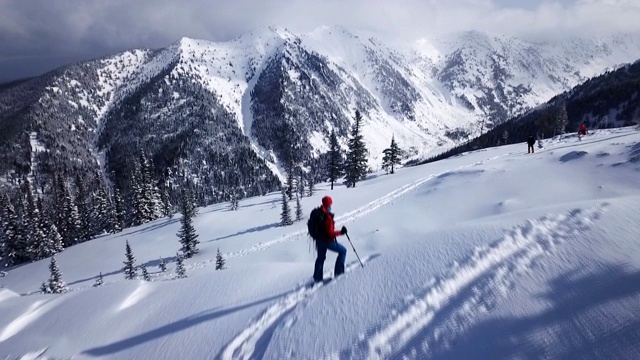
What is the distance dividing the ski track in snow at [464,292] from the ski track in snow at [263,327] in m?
1.55

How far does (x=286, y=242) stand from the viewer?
28.8m

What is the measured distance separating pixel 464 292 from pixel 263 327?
368 centimetres

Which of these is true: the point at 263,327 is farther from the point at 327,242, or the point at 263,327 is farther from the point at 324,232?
the point at 324,232

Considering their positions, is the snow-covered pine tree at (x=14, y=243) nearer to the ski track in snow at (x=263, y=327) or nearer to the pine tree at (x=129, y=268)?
the pine tree at (x=129, y=268)

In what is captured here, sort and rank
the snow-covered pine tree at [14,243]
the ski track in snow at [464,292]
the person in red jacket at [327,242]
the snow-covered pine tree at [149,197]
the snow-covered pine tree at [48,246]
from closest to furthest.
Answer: the ski track in snow at [464,292]
the person in red jacket at [327,242]
the snow-covered pine tree at [48,246]
the snow-covered pine tree at [14,243]
the snow-covered pine tree at [149,197]

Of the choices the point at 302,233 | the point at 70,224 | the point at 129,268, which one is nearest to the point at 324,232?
the point at 302,233

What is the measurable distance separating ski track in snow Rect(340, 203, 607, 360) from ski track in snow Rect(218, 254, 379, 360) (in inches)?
61.2

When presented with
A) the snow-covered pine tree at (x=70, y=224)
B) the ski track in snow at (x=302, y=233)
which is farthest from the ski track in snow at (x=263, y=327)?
the snow-covered pine tree at (x=70, y=224)

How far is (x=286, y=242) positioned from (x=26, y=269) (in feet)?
137

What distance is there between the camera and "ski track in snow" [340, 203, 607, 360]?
4773mm

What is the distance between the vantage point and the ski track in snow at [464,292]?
4773 millimetres

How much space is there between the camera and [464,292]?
553 cm

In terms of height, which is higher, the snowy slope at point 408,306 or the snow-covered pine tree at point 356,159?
the snow-covered pine tree at point 356,159

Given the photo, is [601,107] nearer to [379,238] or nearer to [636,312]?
[379,238]
